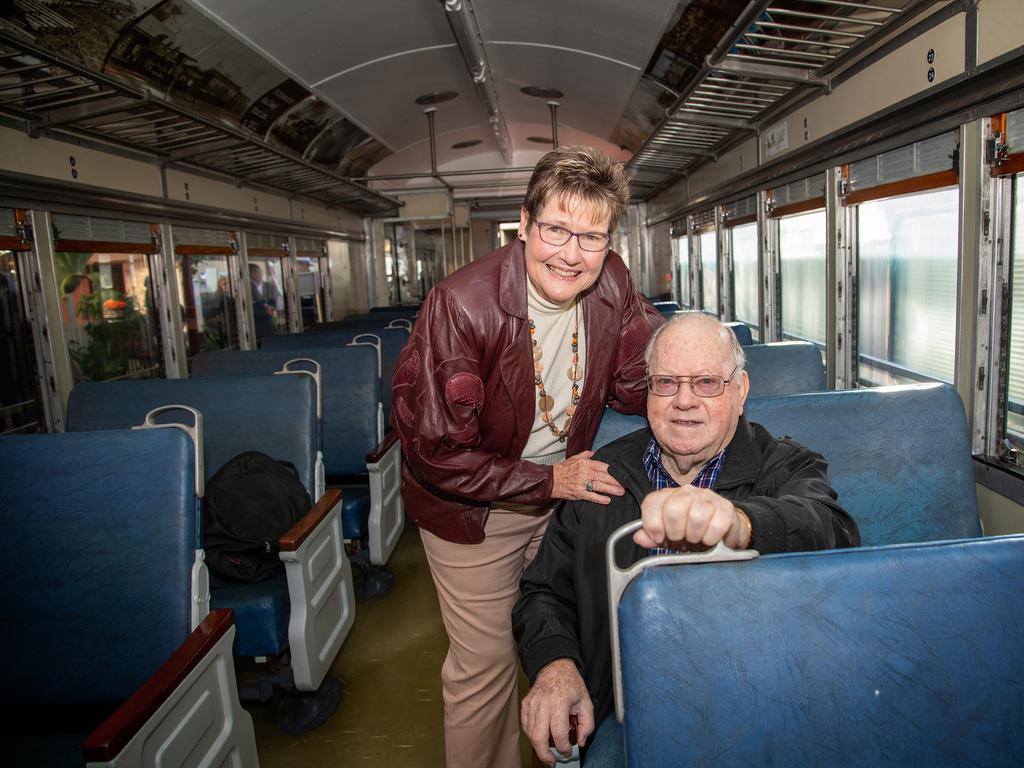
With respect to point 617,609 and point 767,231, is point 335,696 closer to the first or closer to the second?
point 617,609

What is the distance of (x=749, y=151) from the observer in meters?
5.60

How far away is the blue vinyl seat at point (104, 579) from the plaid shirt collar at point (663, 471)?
1248mm

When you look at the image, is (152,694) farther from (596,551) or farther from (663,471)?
(663,471)

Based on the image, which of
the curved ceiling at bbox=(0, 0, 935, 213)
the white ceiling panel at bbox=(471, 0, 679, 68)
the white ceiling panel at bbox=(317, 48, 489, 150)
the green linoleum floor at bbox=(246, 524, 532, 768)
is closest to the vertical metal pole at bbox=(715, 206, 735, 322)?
the curved ceiling at bbox=(0, 0, 935, 213)

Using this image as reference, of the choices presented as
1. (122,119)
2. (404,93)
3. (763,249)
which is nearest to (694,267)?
(763,249)

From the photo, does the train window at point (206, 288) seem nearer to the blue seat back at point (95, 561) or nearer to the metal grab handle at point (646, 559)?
the blue seat back at point (95, 561)

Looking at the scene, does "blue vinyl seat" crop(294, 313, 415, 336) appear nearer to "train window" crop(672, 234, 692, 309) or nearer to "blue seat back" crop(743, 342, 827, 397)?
"train window" crop(672, 234, 692, 309)

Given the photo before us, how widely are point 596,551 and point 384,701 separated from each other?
5.76 feet

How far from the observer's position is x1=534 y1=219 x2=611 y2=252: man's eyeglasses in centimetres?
172

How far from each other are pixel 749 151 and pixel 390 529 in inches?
167

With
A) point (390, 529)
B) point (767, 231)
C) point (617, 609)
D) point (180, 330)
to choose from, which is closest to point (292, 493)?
point (390, 529)

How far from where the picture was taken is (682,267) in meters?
9.64

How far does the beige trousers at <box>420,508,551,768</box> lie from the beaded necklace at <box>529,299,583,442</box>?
0.99 ft

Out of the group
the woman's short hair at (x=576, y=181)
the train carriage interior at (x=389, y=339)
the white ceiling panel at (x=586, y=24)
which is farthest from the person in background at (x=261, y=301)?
the woman's short hair at (x=576, y=181)
